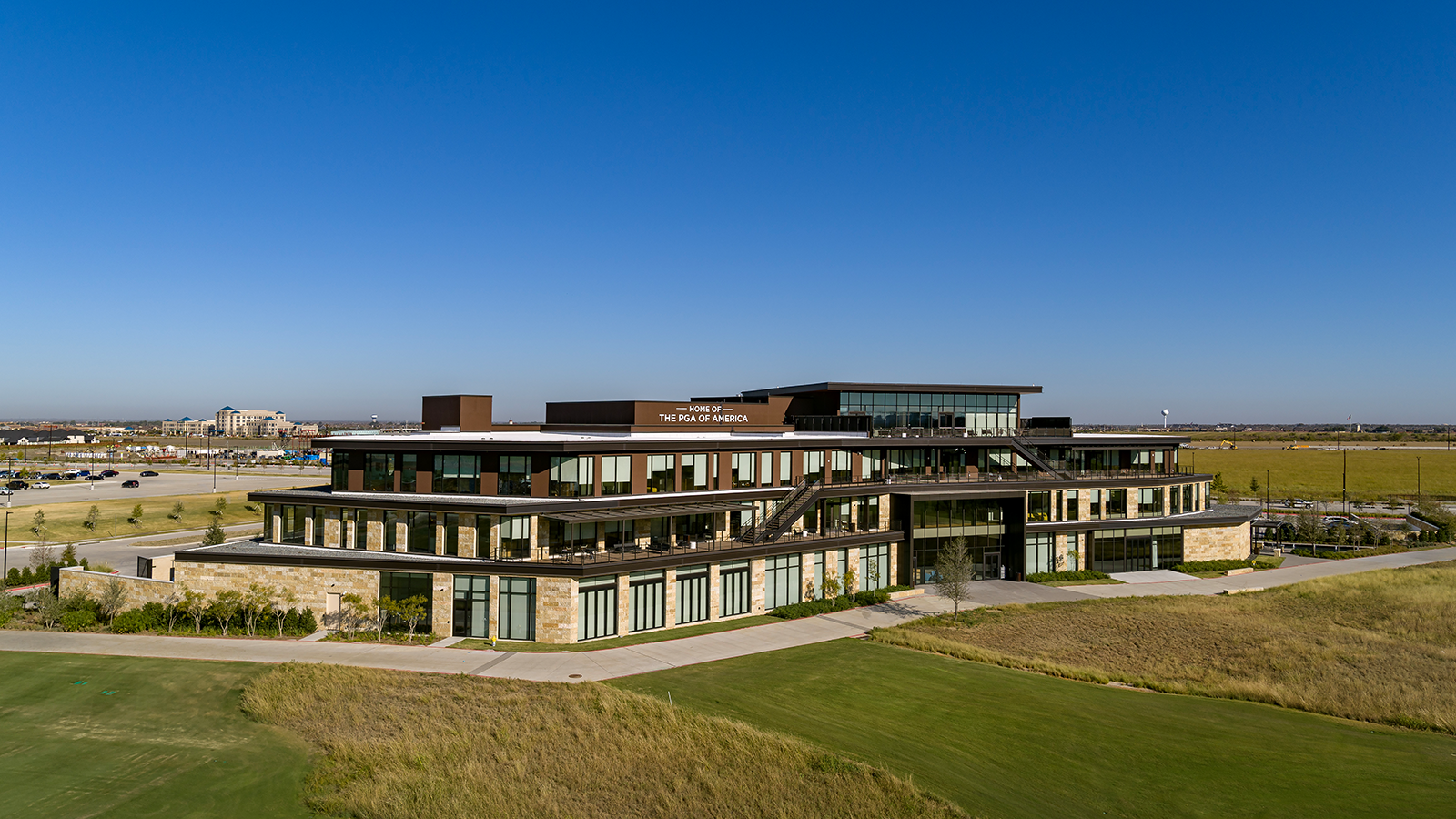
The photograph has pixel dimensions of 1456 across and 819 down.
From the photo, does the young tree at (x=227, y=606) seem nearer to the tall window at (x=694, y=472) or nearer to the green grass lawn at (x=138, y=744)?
the green grass lawn at (x=138, y=744)

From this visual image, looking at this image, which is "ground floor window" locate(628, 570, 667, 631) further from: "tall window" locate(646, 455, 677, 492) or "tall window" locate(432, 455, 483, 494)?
"tall window" locate(432, 455, 483, 494)

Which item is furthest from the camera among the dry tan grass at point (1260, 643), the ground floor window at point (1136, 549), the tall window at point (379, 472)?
the ground floor window at point (1136, 549)

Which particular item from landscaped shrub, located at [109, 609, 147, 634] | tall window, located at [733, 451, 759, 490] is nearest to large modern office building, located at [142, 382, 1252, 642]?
tall window, located at [733, 451, 759, 490]

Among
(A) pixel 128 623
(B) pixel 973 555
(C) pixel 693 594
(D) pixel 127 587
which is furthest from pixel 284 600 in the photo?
(B) pixel 973 555

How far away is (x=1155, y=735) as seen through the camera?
26.7 m

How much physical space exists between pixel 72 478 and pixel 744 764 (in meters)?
146

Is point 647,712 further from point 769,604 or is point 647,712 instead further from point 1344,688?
point 1344,688

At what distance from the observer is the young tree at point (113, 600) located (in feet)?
128

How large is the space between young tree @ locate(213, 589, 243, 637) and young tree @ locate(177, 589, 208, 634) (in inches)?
31.4

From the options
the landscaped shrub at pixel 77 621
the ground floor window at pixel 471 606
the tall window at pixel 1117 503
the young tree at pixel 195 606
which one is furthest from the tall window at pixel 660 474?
the tall window at pixel 1117 503

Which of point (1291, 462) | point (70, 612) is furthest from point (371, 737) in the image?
point (1291, 462)

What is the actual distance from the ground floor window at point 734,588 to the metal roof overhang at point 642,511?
10.2ft

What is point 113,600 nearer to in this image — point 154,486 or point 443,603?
point 443,603

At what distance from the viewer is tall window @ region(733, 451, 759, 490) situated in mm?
45594
